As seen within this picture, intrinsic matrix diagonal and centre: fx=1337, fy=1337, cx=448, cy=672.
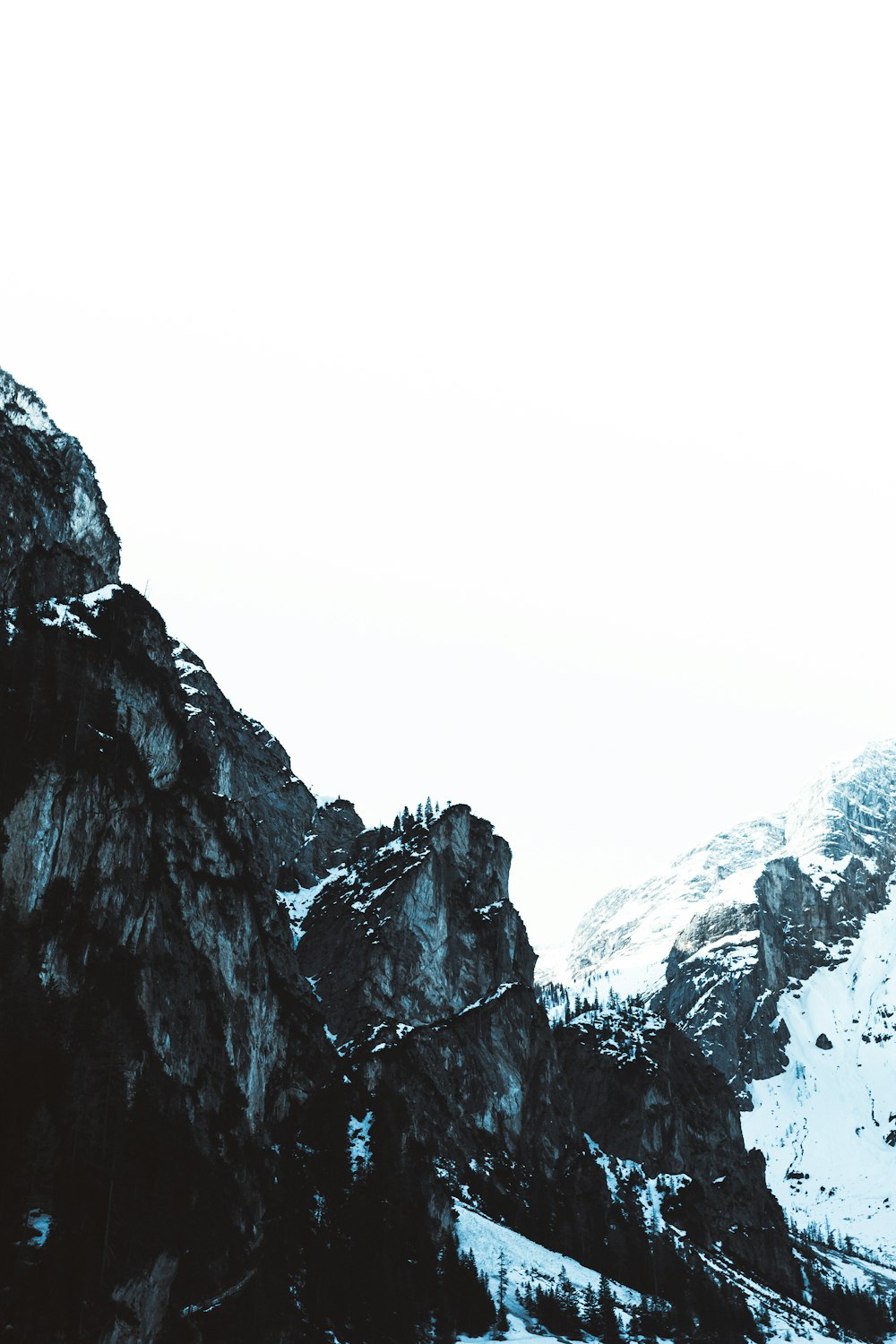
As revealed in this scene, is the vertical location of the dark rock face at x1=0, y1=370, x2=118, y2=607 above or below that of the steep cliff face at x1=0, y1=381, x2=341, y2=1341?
above

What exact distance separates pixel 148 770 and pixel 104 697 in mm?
13722

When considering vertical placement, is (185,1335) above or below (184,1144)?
below

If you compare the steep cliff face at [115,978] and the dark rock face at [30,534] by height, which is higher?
the dark rock face at [30,534]

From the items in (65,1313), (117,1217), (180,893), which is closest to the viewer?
(65,1313)

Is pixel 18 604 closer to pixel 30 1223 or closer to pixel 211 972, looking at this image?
pixel 211 972

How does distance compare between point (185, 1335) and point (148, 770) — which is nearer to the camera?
point (185, 1335)

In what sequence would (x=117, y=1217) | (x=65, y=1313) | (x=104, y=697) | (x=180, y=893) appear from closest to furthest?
(x=65, y=1313) → (x=117, y=1217) → (x=104, y=697) → (x=180, y=893)

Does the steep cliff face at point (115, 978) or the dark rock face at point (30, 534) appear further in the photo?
the dark rock face at point (30, 534)

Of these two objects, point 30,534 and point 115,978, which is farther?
point 30,534

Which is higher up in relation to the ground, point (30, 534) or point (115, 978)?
point (30, 534)

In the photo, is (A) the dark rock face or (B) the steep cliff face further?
(A) the dark rock face

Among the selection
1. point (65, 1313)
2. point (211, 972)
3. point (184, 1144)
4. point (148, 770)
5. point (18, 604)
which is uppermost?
point (18, 604)

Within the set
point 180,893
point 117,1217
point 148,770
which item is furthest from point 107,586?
point 117,1217

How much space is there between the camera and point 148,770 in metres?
170
